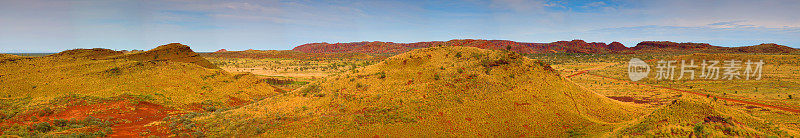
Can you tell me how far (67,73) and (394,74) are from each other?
2067cm

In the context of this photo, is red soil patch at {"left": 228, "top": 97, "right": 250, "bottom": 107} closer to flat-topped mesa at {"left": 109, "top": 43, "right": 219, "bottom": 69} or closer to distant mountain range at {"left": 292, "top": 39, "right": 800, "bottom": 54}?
flat-topped mesa at {"left": 109, "top": 43, "right": 219, "bottom": 69}

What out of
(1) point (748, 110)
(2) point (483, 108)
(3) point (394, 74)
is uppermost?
(3) point (394, 74)

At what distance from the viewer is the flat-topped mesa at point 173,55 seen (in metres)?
29.7

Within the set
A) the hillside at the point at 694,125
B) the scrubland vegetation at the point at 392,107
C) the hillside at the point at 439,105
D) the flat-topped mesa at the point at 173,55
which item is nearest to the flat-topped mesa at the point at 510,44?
the flat-topped mesa at the point at 173,55

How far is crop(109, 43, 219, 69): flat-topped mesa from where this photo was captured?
1171 inches

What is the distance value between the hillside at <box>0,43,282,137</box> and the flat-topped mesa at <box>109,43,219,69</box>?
565cm

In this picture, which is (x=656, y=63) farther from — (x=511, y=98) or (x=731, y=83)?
(x=511, y=98)

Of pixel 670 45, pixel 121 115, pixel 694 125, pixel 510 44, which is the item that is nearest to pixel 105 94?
pixel 121 115

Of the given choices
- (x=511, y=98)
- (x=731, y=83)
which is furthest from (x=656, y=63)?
(x=511, y=98)

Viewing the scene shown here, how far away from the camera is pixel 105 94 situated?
53.9 feet

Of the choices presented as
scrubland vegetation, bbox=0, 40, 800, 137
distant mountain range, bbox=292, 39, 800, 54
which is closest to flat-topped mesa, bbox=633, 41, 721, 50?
distant mountain range, bbox=292, 39, 800, 54

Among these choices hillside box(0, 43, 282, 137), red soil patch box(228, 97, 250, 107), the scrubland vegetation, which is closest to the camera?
the scrubland vegetation

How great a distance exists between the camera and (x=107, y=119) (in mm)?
Result: 13492

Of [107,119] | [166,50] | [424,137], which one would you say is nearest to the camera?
[424,137]
